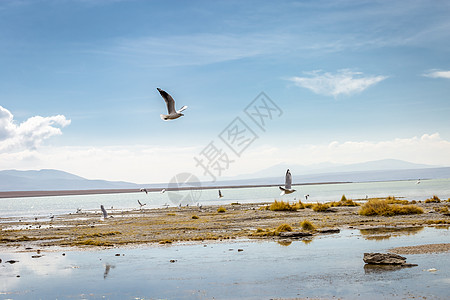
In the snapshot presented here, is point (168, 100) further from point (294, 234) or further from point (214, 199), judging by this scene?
point (214, 199)

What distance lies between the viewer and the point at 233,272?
1658 centimetres

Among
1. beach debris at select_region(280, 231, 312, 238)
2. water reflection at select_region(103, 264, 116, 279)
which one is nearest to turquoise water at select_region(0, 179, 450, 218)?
beach debris at select_region(280, 231, 312, 238)

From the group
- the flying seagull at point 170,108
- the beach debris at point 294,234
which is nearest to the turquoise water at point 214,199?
the beach debris at point 294,234

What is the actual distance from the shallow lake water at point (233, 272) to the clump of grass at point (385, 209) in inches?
487

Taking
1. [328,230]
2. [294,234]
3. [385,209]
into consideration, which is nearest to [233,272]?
[294,234]

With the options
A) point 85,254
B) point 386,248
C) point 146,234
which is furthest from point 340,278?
point 146,234

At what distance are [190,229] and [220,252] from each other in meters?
11.0

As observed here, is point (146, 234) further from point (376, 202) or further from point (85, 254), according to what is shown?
point (376, 202)

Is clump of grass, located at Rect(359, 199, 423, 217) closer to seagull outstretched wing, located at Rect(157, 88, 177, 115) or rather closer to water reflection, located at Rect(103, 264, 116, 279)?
seagull outstretched wing, located at Rect(157, 88, 177, 115)

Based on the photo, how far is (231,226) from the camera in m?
33.1

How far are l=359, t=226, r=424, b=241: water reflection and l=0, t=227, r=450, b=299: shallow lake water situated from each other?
17.2 inches

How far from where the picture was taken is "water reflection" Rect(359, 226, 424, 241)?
78.3 feet

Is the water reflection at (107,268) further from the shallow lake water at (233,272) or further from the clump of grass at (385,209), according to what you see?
the clump of grass at (385,209)

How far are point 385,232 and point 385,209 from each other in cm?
1172
